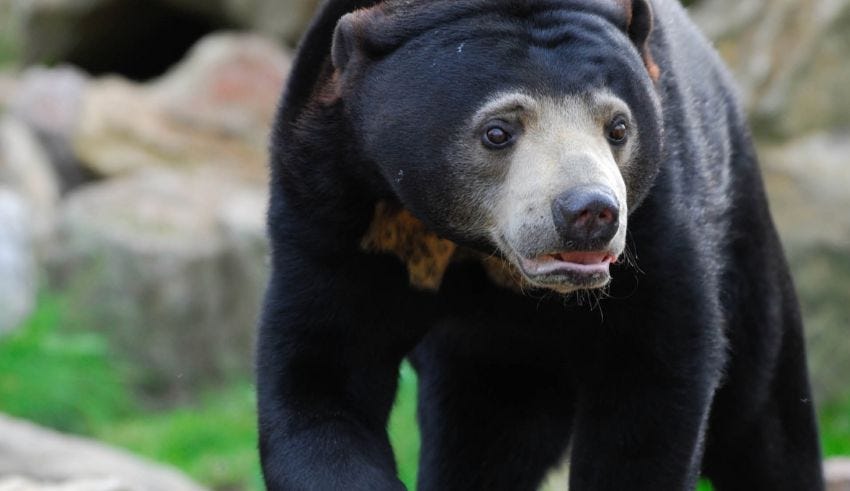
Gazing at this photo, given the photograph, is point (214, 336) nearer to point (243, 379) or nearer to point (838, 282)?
point (243, 379)

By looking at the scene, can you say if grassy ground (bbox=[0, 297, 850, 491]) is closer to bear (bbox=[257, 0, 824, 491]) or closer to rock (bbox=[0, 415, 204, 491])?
rock (bbox=[0, 415, 204, 491])

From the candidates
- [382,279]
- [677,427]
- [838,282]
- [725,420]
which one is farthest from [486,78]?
[838,282]

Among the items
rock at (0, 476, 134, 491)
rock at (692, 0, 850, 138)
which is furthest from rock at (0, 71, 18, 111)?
rock at (0, 476, 134, 491)

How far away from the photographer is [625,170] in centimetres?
433

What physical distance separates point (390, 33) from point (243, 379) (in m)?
6.72

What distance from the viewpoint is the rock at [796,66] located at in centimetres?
895

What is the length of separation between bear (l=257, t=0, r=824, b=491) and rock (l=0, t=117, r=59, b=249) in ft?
21.8

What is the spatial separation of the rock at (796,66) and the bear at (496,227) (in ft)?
13.1

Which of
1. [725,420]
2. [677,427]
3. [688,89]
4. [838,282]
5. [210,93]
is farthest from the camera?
[210,93]

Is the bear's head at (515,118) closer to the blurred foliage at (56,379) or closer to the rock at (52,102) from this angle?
the blurred foliage at (56,379)

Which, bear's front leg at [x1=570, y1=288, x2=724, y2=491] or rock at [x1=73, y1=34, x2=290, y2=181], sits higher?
bear's front leg at [x1=570, y1=288, x2=724, y2=491]

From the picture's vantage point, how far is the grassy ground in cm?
955

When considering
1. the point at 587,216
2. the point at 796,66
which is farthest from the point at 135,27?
the point at 587,216

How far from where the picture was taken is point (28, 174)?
11.9 metres
